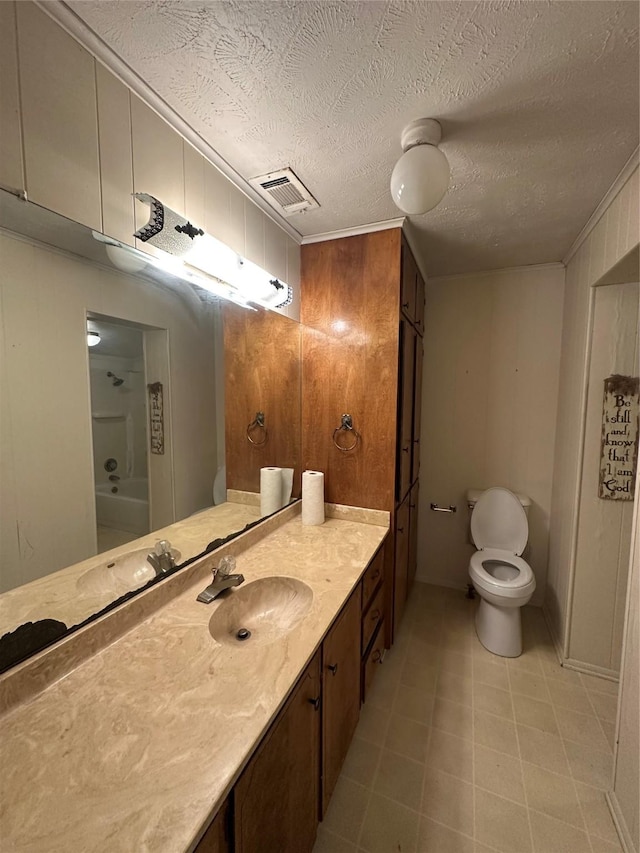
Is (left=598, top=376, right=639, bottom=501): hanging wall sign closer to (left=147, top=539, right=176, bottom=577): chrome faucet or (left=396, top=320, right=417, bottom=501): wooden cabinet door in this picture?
(left=396, top=320, right=417, bottom=501): wooden cabinet door

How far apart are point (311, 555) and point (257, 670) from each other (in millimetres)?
634

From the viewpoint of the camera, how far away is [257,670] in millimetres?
850

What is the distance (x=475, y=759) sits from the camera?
1392 millimetres

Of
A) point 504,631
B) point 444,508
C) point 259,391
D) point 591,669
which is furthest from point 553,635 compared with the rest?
point 259,391

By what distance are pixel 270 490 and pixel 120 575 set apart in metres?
0.81

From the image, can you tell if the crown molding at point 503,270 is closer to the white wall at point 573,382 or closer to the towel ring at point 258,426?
the white wall at point 573,382

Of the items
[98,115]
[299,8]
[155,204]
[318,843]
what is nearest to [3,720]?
[318,843]

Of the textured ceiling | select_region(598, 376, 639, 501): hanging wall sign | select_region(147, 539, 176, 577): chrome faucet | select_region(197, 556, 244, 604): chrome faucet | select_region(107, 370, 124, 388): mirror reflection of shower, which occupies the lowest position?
select_region(197, 556, 244, 604): chrome faucet

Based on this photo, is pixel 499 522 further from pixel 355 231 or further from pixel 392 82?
pixel 392 82

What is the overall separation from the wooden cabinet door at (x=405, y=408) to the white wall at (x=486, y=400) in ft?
1.79

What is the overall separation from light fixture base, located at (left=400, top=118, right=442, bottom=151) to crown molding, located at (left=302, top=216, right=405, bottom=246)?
54 centimetres

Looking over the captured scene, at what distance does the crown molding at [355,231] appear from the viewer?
66.0 inches

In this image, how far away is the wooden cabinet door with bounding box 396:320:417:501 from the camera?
1.83 meters

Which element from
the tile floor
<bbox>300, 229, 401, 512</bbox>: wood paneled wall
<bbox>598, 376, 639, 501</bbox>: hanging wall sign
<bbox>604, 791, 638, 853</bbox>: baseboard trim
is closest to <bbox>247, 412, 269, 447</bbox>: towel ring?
<bbox>300, 229, 401, 512</bbox>: wood paneled wall
